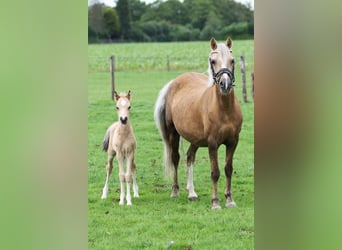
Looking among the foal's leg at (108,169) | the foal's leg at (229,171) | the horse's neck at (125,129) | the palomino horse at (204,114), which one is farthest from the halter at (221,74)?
the foal's leg at (108,169)

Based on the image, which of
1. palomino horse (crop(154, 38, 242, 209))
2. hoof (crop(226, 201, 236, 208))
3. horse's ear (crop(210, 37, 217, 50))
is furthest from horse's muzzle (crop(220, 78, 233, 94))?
hoof (crop(226, 201, 236, 208))

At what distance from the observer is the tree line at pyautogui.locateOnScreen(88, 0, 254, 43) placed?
2270 millimetres

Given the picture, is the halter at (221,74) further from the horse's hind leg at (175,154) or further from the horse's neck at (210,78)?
the horse's hind leg at (175,154)

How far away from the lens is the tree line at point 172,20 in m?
2.27

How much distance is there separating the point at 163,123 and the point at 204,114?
174mm

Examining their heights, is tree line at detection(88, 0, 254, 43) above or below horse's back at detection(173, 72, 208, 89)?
above

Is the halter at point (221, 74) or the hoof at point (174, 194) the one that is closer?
the halter at point (221, 74)

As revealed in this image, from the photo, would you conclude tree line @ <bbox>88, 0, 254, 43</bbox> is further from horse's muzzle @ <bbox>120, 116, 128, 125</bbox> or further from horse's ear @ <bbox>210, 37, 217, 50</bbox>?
horse's muzzle @ <bbox>120, 116, 128, 125</bbox>

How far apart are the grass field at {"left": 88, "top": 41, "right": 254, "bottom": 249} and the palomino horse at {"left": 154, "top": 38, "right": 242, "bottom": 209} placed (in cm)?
3
